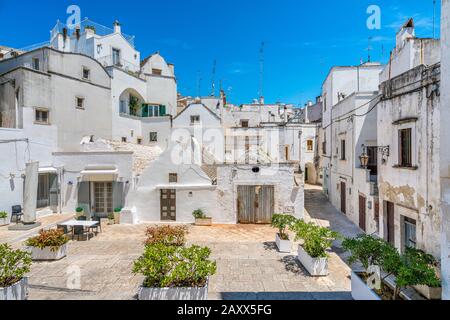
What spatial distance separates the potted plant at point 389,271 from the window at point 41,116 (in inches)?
797

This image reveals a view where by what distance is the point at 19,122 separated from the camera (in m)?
18.2

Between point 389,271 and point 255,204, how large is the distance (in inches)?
420

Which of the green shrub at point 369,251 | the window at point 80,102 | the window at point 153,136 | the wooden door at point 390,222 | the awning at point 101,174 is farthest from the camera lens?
the window at point 153,136

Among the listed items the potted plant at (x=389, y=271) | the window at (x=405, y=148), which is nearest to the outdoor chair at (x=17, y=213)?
the potted plant at (x=389, y=271)

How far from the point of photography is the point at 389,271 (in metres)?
6.82

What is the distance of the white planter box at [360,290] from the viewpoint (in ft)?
21.1

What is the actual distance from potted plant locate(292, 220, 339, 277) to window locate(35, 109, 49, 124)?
1847 cm

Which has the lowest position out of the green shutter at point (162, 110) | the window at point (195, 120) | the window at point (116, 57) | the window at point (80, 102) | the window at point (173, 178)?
the window at point (173, 178)

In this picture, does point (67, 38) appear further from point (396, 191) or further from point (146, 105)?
point (396, 191)

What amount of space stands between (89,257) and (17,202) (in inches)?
374

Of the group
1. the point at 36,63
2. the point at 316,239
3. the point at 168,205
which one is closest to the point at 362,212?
the point at 316,239

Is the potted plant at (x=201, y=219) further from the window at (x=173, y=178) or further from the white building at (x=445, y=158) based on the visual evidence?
the white building at (x=445, y=158)

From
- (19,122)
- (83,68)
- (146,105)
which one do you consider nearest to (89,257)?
Answer: (19,122)
